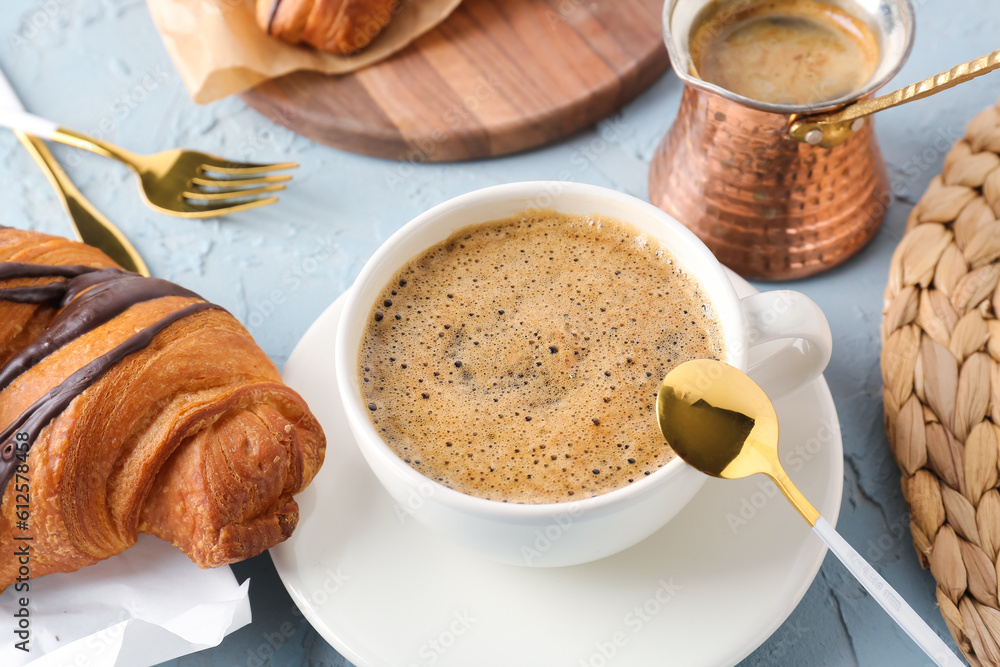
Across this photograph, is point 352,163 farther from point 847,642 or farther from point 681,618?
point 847,642

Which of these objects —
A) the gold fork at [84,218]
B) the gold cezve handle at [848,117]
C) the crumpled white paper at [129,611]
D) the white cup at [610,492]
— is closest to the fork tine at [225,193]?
the gold fork at [84,218]

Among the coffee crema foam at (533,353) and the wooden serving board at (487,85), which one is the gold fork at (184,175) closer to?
the wooden serving board at (487,85)

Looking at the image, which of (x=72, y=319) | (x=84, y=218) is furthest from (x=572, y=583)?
(x=84, y=218)

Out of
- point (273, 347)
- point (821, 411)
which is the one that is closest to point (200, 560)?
point (273, 347)

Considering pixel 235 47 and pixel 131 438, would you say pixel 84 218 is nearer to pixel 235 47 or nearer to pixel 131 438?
pixel 235 47

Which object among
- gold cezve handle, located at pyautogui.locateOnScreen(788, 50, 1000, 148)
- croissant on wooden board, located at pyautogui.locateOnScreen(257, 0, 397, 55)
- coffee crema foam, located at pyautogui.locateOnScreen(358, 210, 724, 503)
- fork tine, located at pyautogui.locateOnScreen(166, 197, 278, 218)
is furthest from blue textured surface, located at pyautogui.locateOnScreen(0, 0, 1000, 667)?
coffee crema foam, located at pyautogui.locateOnScreen(358, 210, 724, 503)
